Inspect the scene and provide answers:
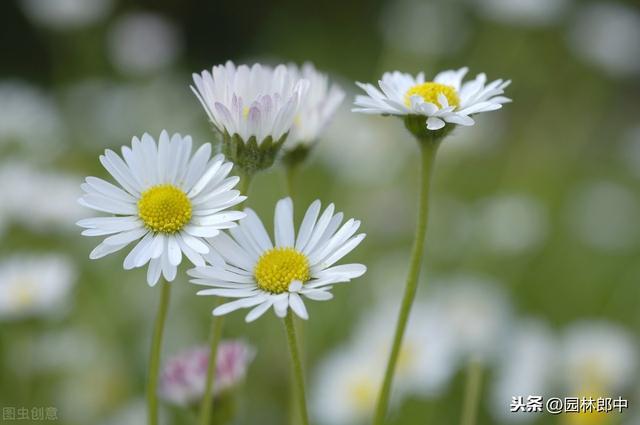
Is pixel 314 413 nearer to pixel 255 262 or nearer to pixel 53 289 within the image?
→ pixel 53 289

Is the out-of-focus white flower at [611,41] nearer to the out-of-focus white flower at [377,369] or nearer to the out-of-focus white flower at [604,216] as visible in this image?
the out-of-focus white flower at [604,216]

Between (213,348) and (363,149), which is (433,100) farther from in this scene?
(363,149)

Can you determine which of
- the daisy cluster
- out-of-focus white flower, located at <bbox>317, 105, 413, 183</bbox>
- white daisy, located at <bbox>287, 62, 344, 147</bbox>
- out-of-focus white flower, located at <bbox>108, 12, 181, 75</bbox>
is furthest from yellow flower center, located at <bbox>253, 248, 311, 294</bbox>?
out-of-focus white flower, located at <bbox>108, 12, 181, 75</bbox>

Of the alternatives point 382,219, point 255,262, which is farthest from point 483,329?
point 255,262

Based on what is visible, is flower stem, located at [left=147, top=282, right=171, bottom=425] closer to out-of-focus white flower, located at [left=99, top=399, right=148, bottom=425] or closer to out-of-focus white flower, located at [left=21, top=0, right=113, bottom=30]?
out-of-focus white flower, located at [left=99, top=399, right=148, bottom=425]

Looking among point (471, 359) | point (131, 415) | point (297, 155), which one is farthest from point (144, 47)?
point (297, 155)

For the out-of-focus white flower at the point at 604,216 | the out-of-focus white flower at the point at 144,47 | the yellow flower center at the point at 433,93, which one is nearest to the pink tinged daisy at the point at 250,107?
the yellow flower center at the point at 433,93

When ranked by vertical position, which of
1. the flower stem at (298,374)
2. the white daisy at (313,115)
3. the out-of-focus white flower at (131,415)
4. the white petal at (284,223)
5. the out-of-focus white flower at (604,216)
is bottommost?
the flower stem at (298,374)
